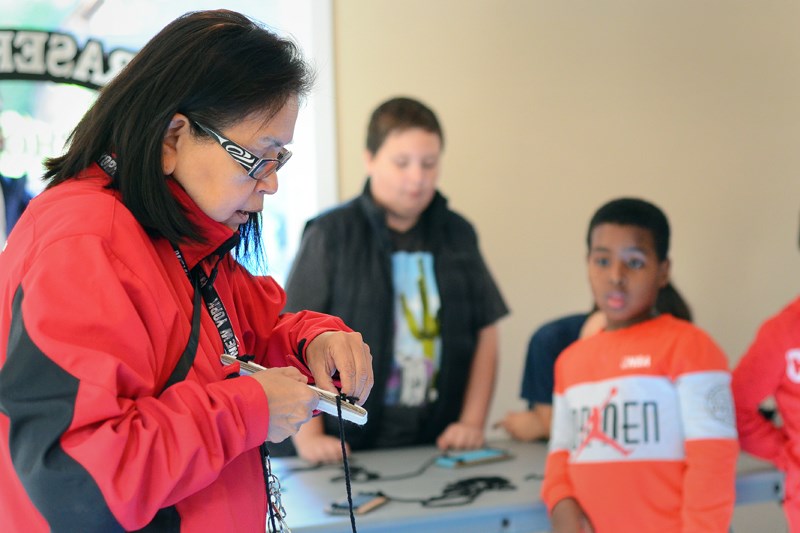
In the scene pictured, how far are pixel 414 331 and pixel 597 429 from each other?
2.48ft

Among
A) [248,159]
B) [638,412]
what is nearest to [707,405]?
[638,412]

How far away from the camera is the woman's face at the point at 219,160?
104 centimetres

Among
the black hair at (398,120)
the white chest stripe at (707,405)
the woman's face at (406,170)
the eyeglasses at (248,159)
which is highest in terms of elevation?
the black hair at (398,120)

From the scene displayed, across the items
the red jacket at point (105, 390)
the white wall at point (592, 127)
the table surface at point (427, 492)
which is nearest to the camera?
the red jacket at point (105, 390)

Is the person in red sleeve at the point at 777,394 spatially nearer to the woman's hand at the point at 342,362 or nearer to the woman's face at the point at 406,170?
the woman's face at the point at 406,170

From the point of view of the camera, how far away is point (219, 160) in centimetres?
105

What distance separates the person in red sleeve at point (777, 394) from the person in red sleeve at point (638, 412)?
0.43 ft

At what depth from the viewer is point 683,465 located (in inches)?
79.0

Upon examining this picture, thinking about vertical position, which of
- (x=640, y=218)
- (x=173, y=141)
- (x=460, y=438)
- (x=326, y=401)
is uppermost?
(x=173, y=141)

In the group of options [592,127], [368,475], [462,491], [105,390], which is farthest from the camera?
[592,127]

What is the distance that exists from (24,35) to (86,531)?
2.72 metres

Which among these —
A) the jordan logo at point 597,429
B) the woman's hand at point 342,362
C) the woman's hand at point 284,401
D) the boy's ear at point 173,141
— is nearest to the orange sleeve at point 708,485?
the jordan logo at point 597,429

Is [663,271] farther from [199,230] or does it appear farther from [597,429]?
[199,230]

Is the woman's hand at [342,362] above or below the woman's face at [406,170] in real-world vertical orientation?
below
